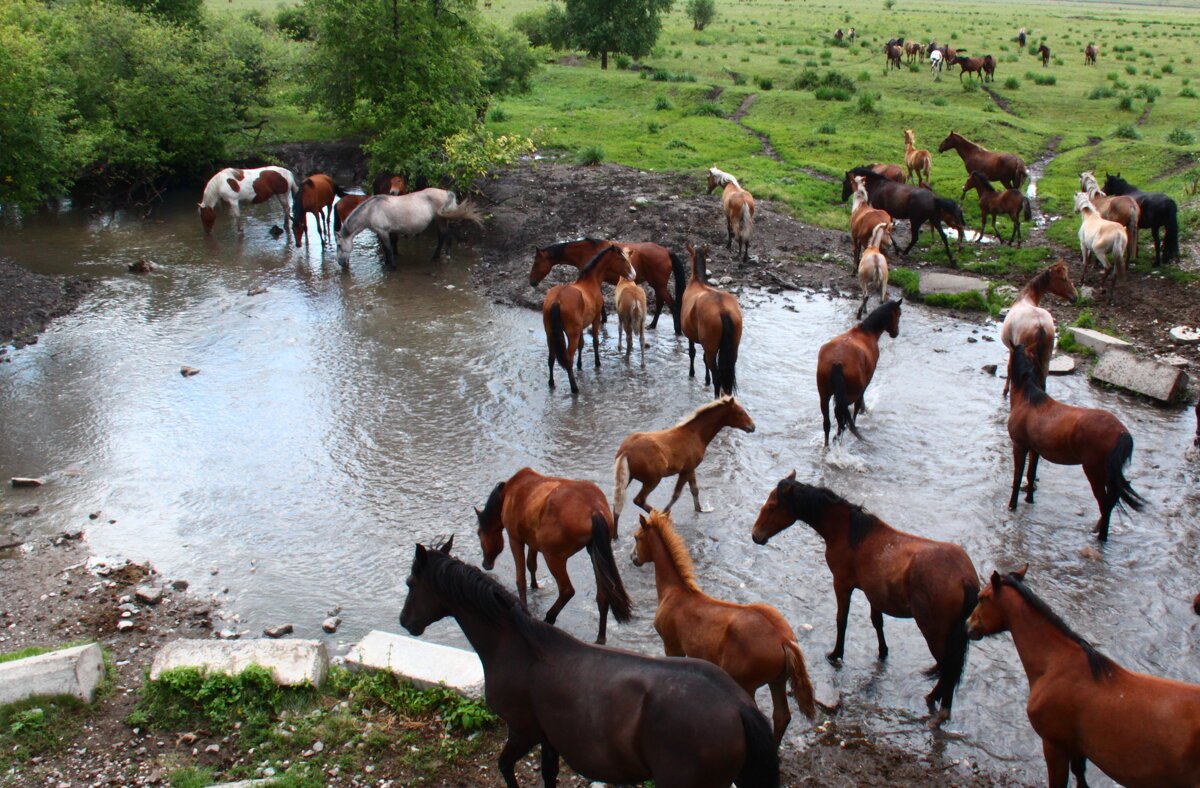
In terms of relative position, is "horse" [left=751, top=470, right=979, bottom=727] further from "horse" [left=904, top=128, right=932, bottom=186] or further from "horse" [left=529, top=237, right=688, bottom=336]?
"horse" [left=904, top=128, right=932, bottom=186]

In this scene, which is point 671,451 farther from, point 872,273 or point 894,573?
point 872,273

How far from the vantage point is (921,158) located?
20.5m

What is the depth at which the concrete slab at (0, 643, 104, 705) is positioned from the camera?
5.64m

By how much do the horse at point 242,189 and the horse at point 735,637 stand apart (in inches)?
635

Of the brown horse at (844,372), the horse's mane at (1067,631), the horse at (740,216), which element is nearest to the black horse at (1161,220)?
the horse at (740,216)

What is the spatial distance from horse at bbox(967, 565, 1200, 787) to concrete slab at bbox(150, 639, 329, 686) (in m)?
4.40

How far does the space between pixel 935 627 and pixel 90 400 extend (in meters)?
10.4

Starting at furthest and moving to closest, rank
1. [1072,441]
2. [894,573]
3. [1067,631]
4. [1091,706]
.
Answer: [1072,441] → [894,573] → [1067,631] → [1091,706]

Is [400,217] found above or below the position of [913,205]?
below

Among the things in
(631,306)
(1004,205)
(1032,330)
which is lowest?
(631,306)

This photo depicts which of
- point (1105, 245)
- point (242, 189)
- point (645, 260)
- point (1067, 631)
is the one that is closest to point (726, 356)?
point (645, 260)

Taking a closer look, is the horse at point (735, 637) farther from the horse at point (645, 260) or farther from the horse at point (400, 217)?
the horse at point (400, 217)

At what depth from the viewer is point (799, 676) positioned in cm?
508

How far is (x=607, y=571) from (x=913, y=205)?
1239 cm
